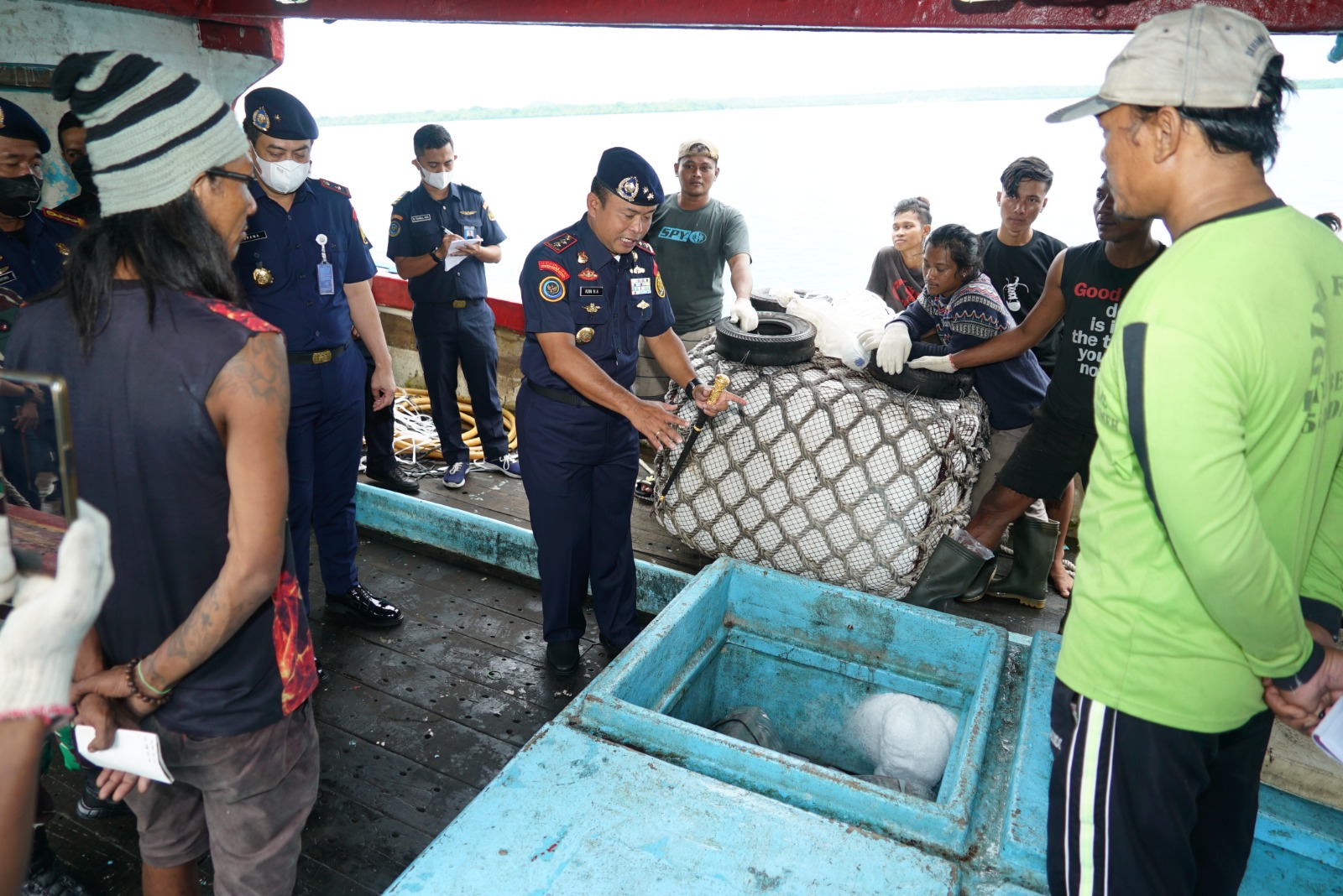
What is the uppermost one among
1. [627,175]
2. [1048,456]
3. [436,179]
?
[627,175]

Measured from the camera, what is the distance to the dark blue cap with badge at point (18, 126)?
7.40 ft

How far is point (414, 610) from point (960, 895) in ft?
7.03

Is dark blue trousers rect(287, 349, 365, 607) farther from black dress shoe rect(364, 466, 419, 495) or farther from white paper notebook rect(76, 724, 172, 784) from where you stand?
white paper notebook rect(76, 724, 172, 784)

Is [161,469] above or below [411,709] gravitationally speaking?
above

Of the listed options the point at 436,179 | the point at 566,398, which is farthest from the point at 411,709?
the point at 436,179

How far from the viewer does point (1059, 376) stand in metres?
2.52

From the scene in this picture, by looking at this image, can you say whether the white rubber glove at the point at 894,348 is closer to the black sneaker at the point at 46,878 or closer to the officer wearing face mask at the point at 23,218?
the officer wearing face mask at the point at 23,218

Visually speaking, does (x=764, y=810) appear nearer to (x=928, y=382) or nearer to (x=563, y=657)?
(x=563, y=657)

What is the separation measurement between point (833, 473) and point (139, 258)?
6.66 ft

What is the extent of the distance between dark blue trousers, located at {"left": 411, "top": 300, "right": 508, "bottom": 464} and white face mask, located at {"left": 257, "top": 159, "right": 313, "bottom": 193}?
5.01ft

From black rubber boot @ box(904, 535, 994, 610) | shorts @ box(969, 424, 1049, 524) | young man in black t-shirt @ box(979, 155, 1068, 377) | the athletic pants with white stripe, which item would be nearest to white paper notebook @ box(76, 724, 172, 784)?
the athletic pants with white stripe

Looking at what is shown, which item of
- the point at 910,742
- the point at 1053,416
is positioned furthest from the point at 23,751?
the point at 1053,416

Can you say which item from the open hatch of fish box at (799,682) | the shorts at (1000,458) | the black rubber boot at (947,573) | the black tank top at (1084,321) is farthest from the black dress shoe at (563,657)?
the black tank top at (1084,321)

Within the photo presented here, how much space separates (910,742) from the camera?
6.36 ft
